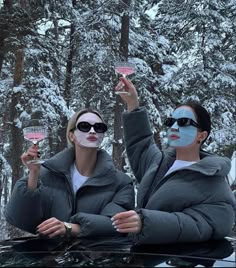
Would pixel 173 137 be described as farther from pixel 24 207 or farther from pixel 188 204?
pixel 24 207

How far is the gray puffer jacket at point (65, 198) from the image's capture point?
10.9ft

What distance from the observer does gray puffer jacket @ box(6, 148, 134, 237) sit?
10.9 feet

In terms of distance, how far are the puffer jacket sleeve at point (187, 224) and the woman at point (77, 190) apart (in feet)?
1.94

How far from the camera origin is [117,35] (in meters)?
18.6

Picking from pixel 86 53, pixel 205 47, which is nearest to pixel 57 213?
pixel 86 53

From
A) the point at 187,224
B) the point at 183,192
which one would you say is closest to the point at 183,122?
the point at 183,192

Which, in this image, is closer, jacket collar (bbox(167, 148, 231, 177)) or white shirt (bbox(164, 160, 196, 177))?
jacket collar (bbox(167, 148, 231, 177))

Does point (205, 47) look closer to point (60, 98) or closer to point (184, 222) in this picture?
point (60, 98)

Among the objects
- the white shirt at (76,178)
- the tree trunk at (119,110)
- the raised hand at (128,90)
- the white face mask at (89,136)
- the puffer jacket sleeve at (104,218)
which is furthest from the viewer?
the tree trunk at (119,110)

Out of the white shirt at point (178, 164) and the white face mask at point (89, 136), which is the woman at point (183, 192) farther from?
the white face mask at point (89, 136)

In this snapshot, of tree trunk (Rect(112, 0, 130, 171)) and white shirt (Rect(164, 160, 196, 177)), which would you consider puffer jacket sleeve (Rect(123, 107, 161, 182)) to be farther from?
tree trunk (Rect(112, 0, 130, 171))

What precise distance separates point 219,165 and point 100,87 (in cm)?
1553

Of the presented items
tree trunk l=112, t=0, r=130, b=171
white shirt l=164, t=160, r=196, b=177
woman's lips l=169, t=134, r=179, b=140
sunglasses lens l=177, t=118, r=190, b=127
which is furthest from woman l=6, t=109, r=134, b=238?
tree trunk l=112, t=0, r=130, b=171

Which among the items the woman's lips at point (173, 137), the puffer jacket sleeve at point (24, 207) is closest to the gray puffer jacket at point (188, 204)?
the woman's lips at point (173, 137)
